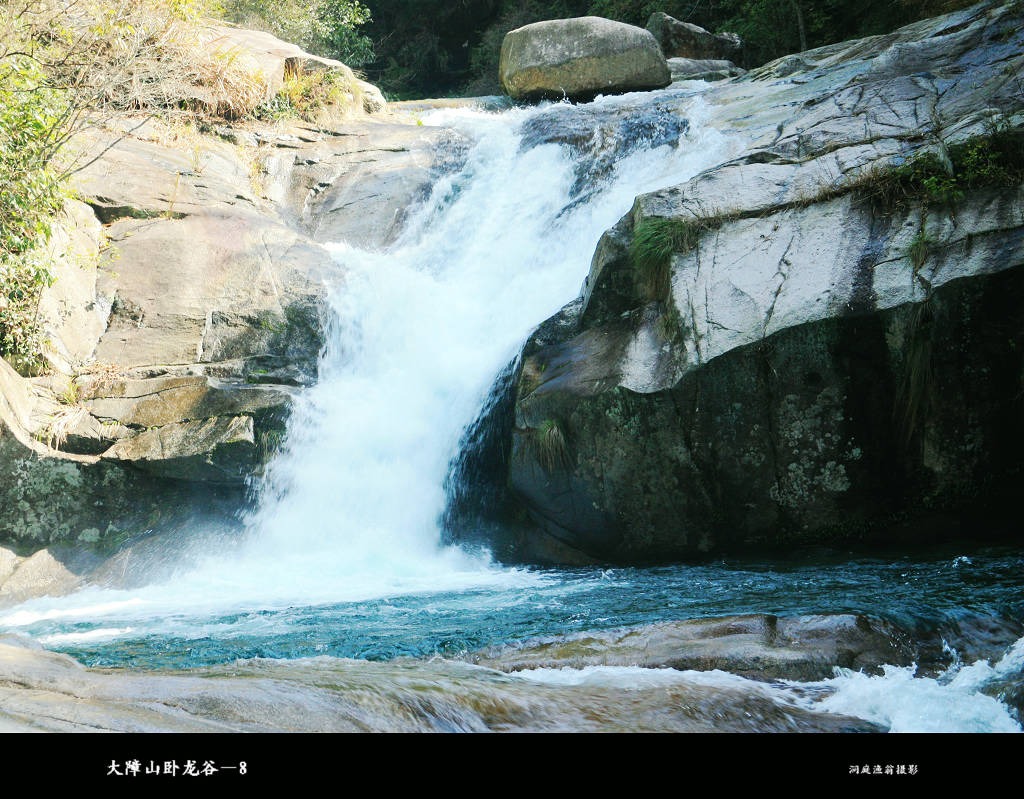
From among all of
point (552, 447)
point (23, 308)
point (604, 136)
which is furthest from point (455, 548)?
point (604, 136)

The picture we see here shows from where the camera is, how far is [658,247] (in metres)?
7.19

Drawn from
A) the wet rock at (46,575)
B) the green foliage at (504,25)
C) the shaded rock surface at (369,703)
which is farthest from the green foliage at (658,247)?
the green foliage at (504,25)

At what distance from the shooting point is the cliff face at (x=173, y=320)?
7664mm

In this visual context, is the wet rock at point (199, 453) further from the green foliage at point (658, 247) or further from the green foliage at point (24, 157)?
the green foliage at point (658, 247)

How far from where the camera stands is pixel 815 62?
12758 mm

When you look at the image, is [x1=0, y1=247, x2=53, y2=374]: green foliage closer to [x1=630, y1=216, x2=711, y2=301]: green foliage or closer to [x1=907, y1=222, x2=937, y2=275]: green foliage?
[x1=630, y1=216, x2=711, y2=301]: green foliage

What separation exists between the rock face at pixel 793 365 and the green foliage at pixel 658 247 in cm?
2

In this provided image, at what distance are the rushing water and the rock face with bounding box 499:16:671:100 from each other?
208cm

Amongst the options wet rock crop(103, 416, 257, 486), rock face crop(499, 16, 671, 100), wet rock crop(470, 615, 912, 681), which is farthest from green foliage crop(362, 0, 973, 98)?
wet rock crop(470, 615, 912, 681)

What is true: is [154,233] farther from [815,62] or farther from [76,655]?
[815,62]

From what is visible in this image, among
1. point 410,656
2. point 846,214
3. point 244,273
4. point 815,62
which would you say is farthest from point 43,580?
point 815,62

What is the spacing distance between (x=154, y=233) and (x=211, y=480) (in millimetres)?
3721

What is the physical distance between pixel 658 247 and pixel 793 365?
1718mm

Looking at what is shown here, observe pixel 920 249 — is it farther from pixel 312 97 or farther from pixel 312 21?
pixel 312 21
